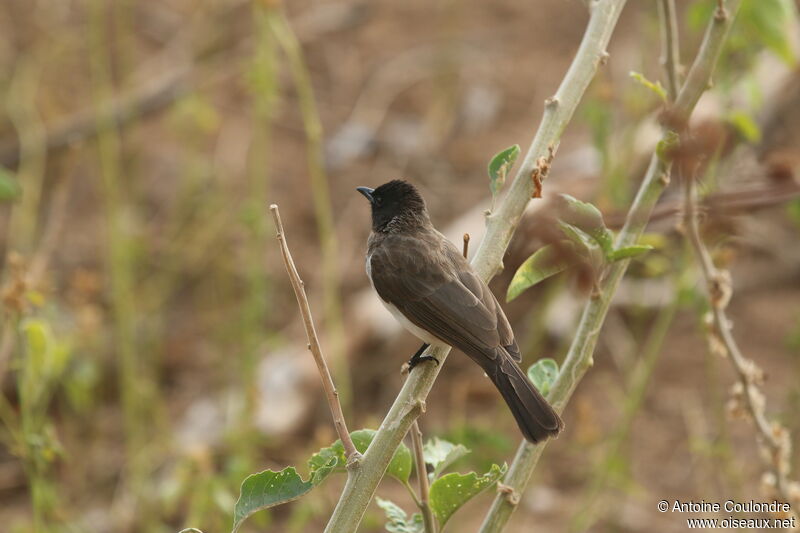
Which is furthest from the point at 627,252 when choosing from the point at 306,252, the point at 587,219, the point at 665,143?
the point at 306,252

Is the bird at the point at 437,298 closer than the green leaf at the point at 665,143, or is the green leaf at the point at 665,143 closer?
the green leaf at the point at 665,143

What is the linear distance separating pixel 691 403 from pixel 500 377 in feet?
8.92

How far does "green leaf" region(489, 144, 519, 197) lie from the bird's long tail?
466 mm

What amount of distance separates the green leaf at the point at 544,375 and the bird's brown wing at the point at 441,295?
0.28m

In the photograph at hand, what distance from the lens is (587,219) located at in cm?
191

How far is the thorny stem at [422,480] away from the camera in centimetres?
178

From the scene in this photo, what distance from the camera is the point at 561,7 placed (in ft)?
24.5

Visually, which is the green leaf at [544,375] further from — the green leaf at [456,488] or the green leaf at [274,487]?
the green leaf at [274,487]

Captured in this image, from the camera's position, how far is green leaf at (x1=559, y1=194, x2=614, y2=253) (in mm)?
1862

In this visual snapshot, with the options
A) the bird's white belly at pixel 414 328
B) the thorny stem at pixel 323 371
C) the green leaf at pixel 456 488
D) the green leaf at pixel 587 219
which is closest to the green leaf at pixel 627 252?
the green leaf at pixel 587 219

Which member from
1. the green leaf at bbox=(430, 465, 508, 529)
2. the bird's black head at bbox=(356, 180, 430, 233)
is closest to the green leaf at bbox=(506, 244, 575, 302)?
the green leaf at bbox=(430, 465, 508, 529)

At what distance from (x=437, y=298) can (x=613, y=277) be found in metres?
0.80
